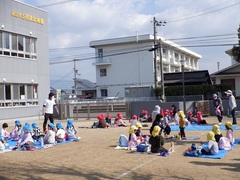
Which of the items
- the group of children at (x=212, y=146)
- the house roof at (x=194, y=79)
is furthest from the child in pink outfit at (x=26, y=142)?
the house roof at (x=194, y=79)

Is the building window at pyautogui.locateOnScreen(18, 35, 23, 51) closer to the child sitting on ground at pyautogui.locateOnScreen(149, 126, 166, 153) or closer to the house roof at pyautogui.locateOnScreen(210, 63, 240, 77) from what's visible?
the child sitting on ground at pyautogui.locateOnScreen(149, 126, 166, 153)

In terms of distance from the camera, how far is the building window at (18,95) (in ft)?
78.0

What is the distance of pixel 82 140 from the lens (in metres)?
13.1

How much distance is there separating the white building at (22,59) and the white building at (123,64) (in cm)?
2112

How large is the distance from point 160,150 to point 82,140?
4397 millimetres

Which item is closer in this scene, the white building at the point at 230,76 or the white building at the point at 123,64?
the white building at the point at 230,76

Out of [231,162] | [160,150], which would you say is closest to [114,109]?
[160,150]

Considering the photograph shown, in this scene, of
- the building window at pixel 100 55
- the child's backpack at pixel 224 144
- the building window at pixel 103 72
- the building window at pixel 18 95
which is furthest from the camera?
the building window at pixel 103 72

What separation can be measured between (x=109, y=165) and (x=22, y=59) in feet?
62.9

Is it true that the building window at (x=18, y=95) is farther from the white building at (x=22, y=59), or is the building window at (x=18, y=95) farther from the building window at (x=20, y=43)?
the building window at (x=20, y=43)

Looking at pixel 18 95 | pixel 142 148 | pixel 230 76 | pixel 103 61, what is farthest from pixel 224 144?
pixel 103 61

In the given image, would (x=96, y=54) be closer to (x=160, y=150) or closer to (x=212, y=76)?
(x=212, y=76)

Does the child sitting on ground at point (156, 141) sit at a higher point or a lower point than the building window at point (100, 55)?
lower

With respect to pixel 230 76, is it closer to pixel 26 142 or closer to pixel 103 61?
pixel 103 61
